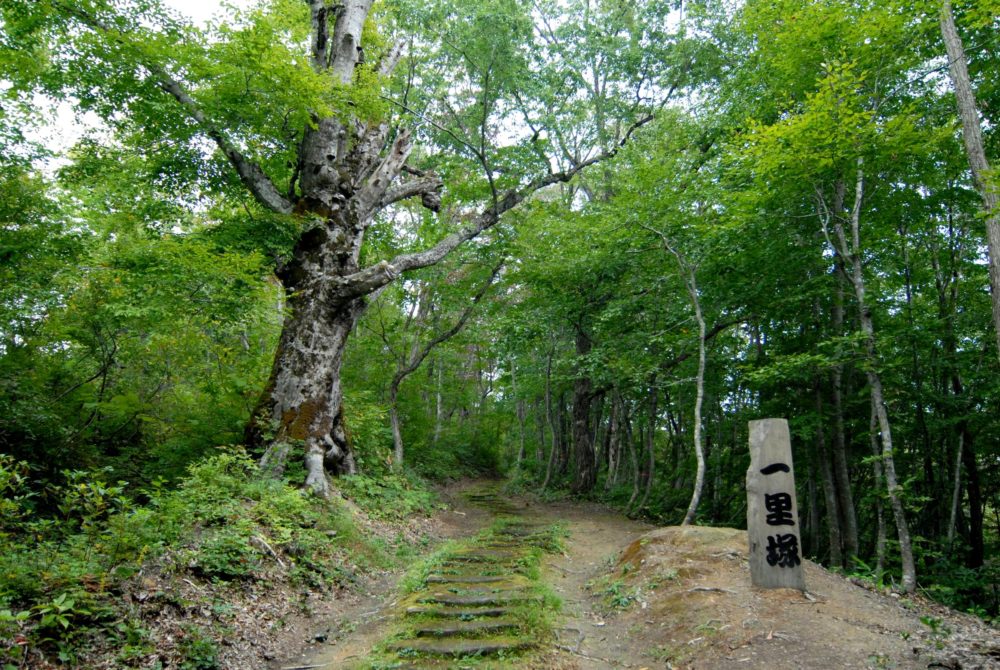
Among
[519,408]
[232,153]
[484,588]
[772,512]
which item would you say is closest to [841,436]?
[772,512]

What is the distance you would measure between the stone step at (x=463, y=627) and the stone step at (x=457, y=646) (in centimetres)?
11

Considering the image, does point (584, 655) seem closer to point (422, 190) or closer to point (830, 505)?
point (830, 505)

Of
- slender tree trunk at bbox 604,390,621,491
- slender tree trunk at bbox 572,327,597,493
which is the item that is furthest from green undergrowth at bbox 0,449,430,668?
slender tree trunk at bbox 604,390,621,491

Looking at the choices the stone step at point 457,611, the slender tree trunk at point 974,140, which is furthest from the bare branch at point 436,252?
the slender tree trunk at point 974,140

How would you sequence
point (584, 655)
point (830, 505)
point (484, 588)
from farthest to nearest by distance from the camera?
point (830, 505) < point (484, 588) < point (584, 655)

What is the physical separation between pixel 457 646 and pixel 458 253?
35.2ft

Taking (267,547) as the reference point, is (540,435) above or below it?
above

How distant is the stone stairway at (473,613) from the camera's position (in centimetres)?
439

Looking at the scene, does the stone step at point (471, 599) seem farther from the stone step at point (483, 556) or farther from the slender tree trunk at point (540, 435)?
the slender tree trunk at point (540, 435)

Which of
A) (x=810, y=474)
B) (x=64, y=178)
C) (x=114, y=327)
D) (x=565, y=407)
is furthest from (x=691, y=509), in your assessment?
(x=565, y=407)

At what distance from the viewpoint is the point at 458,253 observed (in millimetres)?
14133

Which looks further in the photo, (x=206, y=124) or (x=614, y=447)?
(x=614, y=447)

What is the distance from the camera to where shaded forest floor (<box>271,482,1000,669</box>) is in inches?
168

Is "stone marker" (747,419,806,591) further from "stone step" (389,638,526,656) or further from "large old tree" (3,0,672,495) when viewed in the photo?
"large old tree" (3,0,672,495)
